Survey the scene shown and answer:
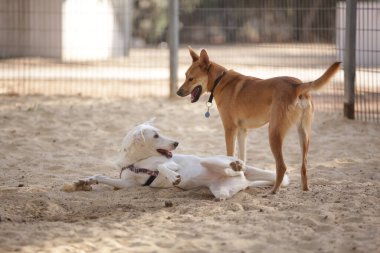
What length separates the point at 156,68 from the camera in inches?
702

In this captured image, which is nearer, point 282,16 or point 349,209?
point 349,209

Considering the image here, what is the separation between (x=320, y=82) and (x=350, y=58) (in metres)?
4.47

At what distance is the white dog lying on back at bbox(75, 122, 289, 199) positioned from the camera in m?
5.59

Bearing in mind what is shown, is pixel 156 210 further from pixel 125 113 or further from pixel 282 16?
pixel 282 16

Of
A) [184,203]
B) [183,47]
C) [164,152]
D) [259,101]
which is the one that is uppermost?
[183,47]

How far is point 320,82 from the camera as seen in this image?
546cm

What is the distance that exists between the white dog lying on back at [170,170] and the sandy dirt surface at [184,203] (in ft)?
0.32

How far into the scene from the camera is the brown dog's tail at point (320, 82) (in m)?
5.40

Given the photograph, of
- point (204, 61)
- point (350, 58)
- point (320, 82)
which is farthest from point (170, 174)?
point (350, 58)

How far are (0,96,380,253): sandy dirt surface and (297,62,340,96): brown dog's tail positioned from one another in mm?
877

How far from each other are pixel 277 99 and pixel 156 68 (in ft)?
40.4

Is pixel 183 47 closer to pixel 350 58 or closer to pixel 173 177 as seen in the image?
pixel 350 58

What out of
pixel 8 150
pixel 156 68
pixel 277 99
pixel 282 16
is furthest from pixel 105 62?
pixel 277 99

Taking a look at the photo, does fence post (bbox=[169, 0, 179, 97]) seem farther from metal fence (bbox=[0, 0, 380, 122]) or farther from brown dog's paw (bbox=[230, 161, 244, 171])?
brown dog's paw (bbox=[230, 161, 244, 171])
